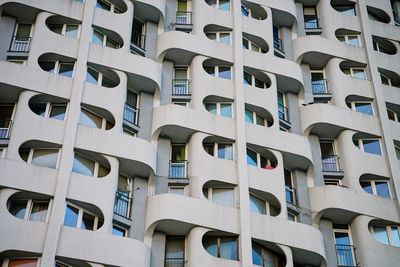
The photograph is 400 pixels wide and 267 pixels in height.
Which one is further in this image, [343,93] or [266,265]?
[343,93]

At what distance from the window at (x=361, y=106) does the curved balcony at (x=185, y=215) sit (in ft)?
40.7

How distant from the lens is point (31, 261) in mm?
26203

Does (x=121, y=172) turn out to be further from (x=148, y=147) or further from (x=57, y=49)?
(x=57, y=49)

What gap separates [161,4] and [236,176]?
12.3 meters

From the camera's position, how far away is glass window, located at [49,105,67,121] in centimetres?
3103

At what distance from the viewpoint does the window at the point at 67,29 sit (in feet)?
112

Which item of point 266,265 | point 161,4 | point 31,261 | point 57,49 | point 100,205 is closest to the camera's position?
point 31,261

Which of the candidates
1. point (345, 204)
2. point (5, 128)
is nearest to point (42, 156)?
point (5, 128)

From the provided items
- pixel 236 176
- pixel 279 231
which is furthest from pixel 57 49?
pixel 279 231

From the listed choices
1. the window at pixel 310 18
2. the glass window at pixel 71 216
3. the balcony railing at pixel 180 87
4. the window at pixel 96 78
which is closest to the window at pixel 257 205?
the balcony railing at pixel 180 87

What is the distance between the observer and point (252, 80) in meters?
37.0

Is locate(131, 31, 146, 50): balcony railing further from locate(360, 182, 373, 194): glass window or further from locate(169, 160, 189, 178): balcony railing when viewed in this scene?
locate(360, 182, 373, 194): glass window

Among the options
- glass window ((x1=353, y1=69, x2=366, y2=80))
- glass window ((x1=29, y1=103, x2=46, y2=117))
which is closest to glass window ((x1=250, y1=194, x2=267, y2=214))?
glass window ((x1=29, y1=103, x2=46, y2=117))

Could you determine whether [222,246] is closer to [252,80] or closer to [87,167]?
[87,167]
